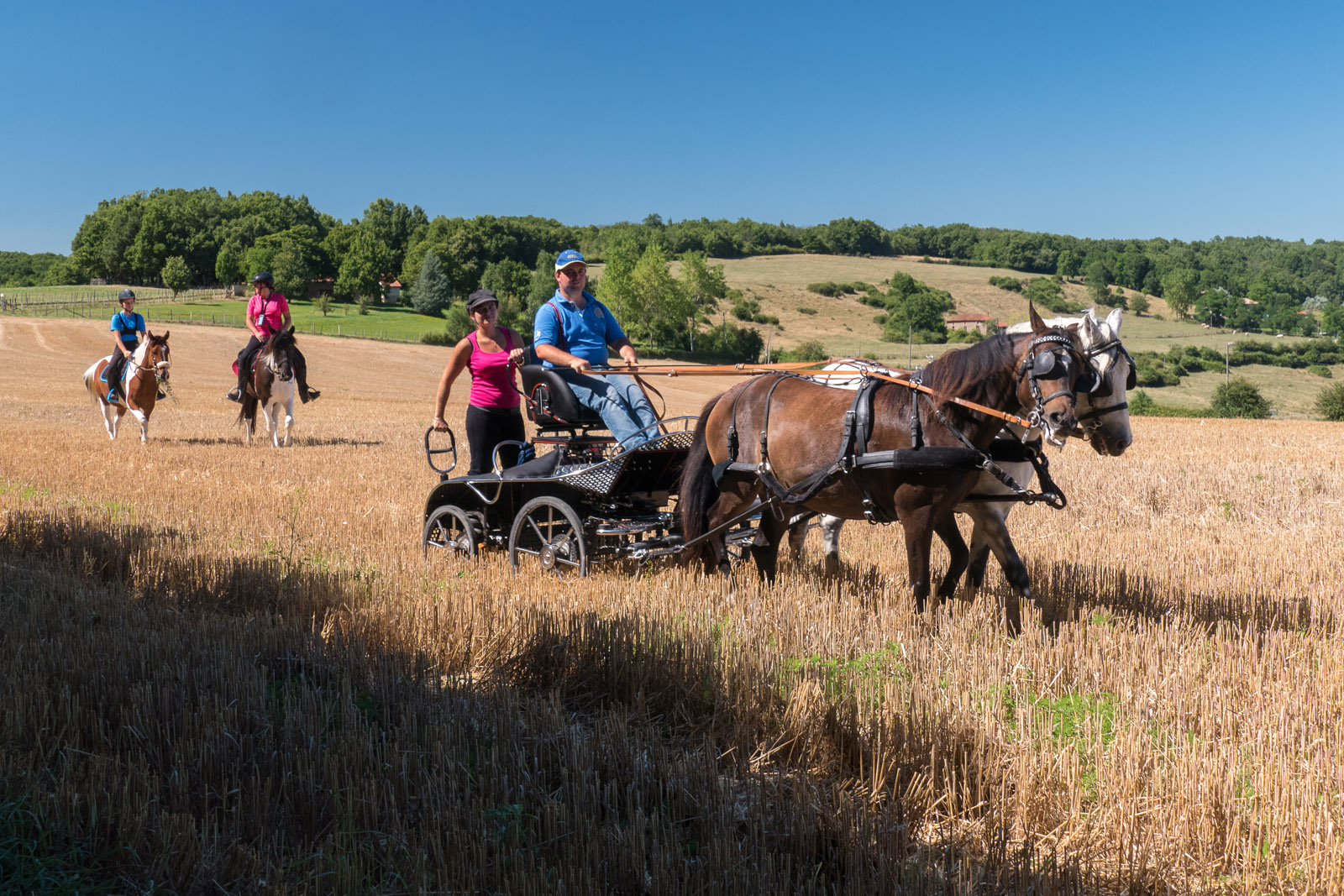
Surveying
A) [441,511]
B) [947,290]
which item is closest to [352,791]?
[441,511]

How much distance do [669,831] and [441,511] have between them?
519 centimetres

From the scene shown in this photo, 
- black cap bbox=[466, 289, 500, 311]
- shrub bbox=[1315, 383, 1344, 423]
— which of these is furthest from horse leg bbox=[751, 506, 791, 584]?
shrub bbox=[1315, 383, 1344, 423]

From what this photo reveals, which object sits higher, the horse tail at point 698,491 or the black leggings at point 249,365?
the black leggings at point 249,365

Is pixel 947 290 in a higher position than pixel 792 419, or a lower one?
higher

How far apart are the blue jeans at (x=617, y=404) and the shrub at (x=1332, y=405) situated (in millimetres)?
39277

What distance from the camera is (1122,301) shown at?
7262cm

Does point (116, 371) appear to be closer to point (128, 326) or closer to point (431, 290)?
point (128, 326)

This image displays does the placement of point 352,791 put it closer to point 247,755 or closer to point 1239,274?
point 247,755

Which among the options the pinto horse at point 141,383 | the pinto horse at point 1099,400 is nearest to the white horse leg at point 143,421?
the pinto horse at point 141,383

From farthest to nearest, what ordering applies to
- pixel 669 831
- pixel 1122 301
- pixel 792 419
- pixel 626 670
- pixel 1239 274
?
pixel 1239 274
pixel 1122 301
pixel 792 419
pixel 626 670
pixel 669 831

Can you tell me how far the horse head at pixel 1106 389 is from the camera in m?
5.45

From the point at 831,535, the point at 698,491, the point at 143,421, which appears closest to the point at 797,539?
the point at 831,535

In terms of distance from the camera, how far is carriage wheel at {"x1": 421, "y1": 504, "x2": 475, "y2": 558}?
758 centimetres

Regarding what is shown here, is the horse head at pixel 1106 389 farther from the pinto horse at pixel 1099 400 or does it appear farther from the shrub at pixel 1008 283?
the shrub at pixel 1008 283
